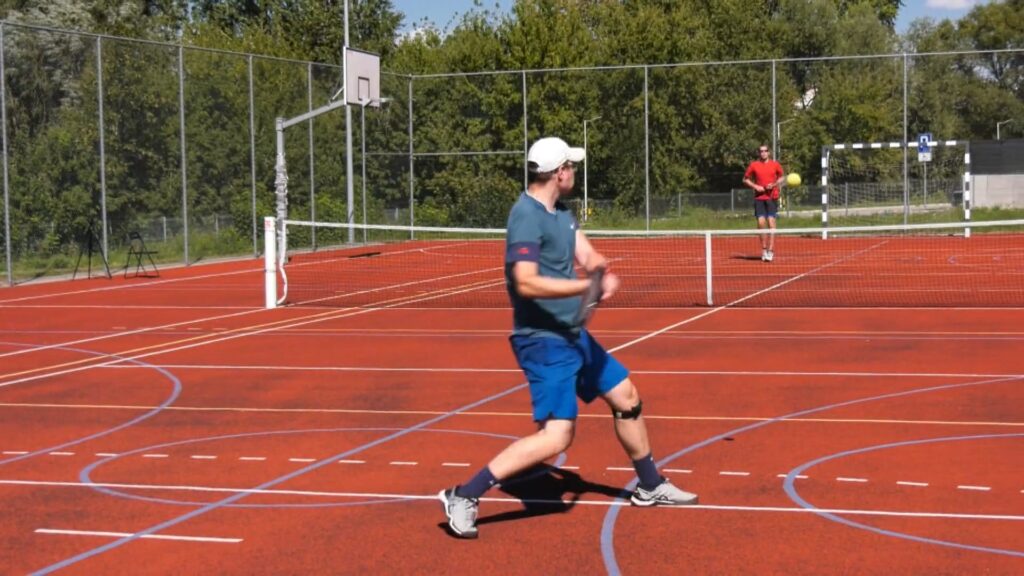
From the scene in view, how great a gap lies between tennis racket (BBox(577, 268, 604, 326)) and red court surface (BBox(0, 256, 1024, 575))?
1.00 metres

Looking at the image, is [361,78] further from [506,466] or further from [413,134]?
[506,466]

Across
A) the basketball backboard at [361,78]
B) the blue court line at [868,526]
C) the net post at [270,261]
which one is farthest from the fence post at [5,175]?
the blue court line at [868,526]

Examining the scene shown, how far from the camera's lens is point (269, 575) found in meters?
5.80

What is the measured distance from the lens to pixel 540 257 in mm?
6371

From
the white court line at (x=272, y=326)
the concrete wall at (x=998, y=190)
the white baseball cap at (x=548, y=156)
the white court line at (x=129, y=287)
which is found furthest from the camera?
the concrete wall at (x=998, y=190)

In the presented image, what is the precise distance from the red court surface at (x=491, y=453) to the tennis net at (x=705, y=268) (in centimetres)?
327

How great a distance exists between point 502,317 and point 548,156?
409 inches

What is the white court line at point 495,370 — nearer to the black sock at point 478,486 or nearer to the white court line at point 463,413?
the white court line at point 463,413

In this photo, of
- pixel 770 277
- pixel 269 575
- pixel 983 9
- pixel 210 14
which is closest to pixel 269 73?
pixel 770 277

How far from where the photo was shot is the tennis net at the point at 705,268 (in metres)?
18.7

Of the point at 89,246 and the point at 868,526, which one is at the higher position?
the point at 89,246

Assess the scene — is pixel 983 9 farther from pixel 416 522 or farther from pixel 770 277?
pixel 416 522

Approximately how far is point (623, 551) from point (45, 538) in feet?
8.92

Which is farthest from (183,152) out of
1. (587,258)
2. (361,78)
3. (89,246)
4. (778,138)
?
(587,258)
